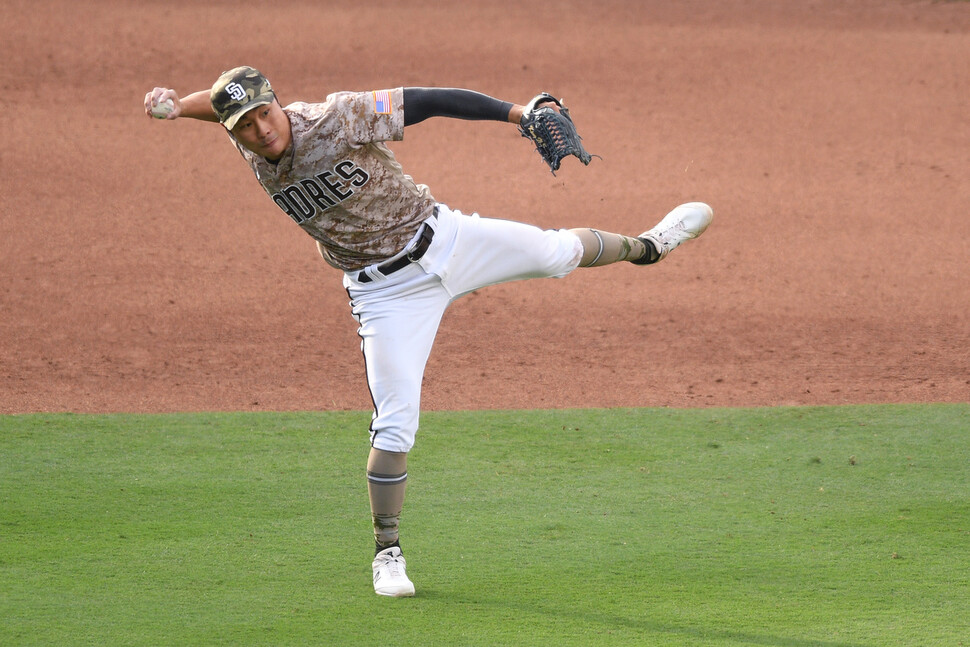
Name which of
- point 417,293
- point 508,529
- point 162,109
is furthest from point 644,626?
point 162,109

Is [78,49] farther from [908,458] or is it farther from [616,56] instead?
[908,458]

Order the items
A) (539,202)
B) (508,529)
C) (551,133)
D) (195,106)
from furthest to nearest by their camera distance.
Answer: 1. (539,202)
2. (508,529)
3. (195,106)
4. (551,133)

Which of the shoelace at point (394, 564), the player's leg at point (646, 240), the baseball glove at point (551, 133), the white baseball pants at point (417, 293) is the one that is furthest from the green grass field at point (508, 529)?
the baseball glove at point (551, 133)

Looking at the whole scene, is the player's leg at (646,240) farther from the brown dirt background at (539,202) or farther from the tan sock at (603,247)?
the brown dirt background at (539,202)

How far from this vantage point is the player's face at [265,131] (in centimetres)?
366

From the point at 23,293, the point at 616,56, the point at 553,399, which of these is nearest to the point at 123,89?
the point at 23,293

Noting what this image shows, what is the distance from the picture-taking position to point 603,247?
4.55 metres

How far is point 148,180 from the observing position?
10.1 metres

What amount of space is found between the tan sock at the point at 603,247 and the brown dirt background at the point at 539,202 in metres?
2.09

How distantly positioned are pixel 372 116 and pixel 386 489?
4.22 ft

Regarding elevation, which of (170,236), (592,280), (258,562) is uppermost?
(170,236)

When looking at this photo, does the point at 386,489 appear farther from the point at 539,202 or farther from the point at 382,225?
the point at 539,202

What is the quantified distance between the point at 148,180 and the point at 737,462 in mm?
6613

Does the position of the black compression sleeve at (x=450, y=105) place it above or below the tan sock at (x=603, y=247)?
above
